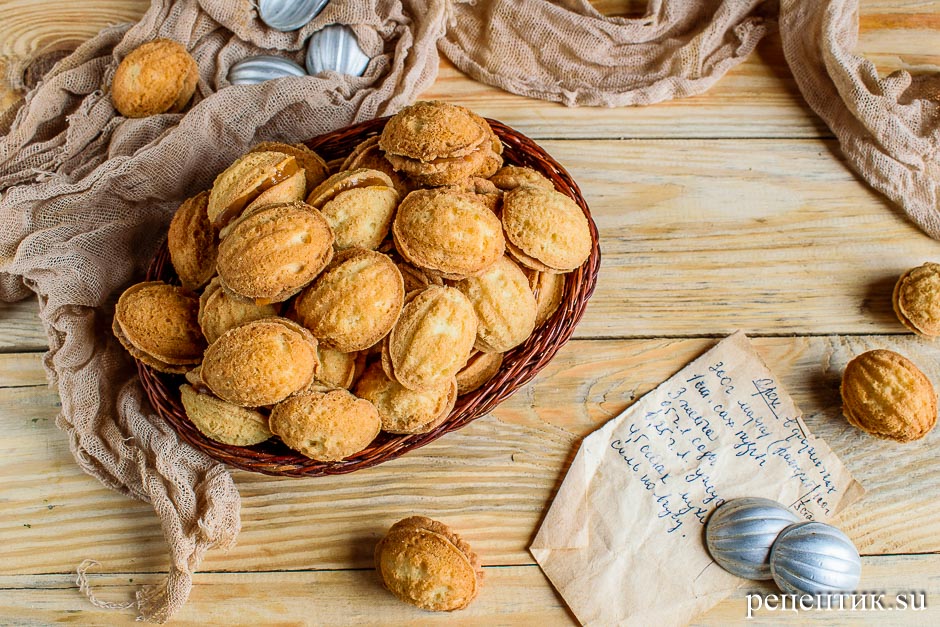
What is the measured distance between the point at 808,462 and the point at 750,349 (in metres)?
0.19

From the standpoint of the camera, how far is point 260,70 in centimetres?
128

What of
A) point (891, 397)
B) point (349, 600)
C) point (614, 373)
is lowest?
point (349, 600)

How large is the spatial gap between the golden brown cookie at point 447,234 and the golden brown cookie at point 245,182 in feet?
0.55

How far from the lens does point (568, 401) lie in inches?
49.6

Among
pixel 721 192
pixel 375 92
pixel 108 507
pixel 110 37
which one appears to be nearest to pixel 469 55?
pixel 375 92

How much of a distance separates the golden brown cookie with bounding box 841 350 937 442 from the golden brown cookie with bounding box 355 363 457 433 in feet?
2.03

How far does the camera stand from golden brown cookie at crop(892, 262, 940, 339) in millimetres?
1194

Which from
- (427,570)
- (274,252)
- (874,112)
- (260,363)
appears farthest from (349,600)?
(874,112)

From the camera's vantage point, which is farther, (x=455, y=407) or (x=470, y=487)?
(x=470, y=487)

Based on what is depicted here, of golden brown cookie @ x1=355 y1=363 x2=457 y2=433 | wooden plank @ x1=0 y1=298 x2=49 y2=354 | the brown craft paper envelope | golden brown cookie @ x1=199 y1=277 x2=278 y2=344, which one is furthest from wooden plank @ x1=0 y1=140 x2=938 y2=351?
golden brown cookie @ x1=199 y1=277 x2=278 y2=344

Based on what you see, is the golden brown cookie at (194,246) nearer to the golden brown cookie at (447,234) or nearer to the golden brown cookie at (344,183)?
the golden brown cookie at (344,183)

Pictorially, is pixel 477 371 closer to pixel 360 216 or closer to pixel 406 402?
pixel 406 402

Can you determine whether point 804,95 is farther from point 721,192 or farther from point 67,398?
point 67,398

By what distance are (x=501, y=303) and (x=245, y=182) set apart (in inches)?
14.1
